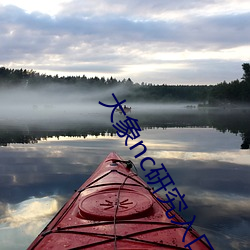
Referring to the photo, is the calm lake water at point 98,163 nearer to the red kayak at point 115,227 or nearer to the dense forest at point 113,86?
the red kayak at point 115,227

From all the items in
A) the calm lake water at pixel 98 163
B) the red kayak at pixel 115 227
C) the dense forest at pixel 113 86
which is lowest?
the calm lake water at pixel 98 163

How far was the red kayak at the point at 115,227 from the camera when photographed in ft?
13.8

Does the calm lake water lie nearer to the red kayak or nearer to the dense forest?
the red kayak

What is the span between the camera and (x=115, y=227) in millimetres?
4543

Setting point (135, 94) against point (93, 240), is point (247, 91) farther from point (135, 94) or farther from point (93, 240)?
point (93, 240)

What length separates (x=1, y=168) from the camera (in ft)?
41.2

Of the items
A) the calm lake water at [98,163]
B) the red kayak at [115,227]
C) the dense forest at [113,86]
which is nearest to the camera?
the red kayak at [115,227]

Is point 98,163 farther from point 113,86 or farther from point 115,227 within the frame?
point 113,86

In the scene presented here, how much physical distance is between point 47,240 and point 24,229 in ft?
7.86

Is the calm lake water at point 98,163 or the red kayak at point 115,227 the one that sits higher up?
the red kayak at point 115,227

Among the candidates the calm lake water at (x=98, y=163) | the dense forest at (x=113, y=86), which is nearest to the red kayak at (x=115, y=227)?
the calm lake water at (x=98, y=163)

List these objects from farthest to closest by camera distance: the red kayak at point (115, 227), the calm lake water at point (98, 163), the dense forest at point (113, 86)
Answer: the dense forest at point (113, 86) → the calm lake water at point (98, 163) → the red kayak at point (115, 227)

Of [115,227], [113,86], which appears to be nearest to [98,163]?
[115,227]

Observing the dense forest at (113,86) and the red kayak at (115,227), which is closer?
the red kayak at (115,227)
